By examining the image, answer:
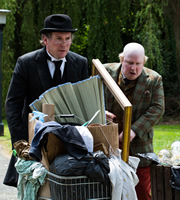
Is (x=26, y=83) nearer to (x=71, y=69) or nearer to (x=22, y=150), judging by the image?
(x=71, y=69)

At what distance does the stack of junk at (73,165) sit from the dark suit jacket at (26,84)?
89 cm

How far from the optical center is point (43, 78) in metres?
3.96

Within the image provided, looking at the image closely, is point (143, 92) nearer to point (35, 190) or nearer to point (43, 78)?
point (43, 78)

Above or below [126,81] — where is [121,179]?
below

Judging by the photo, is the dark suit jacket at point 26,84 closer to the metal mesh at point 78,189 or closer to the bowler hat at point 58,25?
the bowler hat at point 58,25

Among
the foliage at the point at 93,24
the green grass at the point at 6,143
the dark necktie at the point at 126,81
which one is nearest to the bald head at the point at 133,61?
the dark necktie at the point at 126,81

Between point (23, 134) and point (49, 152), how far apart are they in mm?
1211

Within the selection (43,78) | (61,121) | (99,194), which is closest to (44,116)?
(61,121)

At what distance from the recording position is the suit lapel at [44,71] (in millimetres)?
3952

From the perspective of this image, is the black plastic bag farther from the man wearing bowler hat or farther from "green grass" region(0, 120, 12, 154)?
"green grass" region(0, 120, 12, 154)

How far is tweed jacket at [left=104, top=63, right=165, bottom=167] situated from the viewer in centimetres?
421

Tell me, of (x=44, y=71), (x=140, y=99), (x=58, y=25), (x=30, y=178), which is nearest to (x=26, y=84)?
(x=44, y=71)

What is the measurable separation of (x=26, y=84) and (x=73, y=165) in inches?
59.3

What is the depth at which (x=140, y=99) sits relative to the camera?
14.1ft
